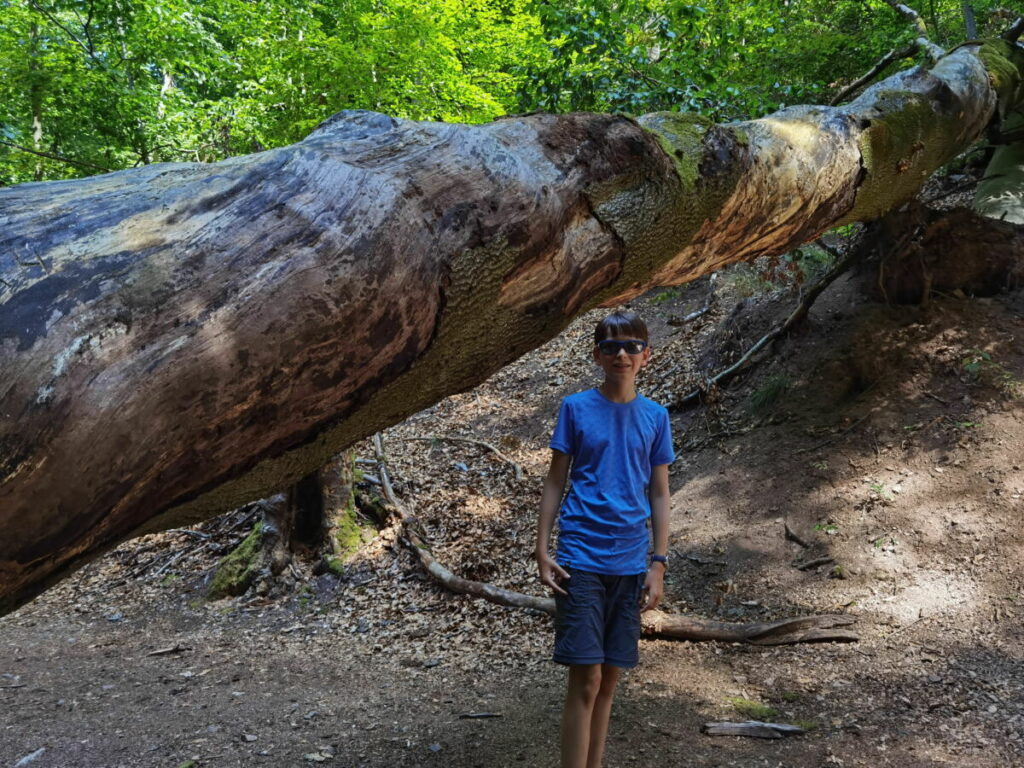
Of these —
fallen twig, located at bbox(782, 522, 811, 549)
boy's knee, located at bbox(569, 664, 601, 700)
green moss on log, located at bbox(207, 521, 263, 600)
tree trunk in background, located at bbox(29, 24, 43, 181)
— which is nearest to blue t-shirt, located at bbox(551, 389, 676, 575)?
boy's knee, located at bbox(569, 664, 601, 700)

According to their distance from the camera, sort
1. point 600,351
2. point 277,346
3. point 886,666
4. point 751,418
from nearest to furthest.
→ point 277,346, point 600,351, point 886,666, point 751,418

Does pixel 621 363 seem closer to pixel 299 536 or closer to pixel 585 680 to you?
pixel 585 680

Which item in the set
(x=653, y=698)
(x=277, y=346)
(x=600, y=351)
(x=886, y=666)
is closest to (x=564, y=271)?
(x=600, y=351)

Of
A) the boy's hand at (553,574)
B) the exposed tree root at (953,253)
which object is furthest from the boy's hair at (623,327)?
the exposed tree root at (953,253)

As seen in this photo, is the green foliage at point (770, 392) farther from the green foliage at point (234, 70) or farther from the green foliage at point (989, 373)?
the green foliage at point (234, 70)

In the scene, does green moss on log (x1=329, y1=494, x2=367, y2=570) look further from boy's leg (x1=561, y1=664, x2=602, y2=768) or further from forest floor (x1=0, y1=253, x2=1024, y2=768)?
boy's leg (x1=561, y1=664, x2=602, y2=768)

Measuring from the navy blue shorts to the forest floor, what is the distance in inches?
38.7

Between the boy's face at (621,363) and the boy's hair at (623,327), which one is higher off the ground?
the boy's hair at (623,327)

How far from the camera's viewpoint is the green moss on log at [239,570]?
7098 mm

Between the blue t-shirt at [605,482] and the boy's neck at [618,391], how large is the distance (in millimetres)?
18

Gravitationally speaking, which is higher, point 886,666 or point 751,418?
point 751,418

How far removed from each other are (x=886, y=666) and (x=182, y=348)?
3953 mm

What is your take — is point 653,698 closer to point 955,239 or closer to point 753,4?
point 955,239

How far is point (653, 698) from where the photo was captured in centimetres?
399
